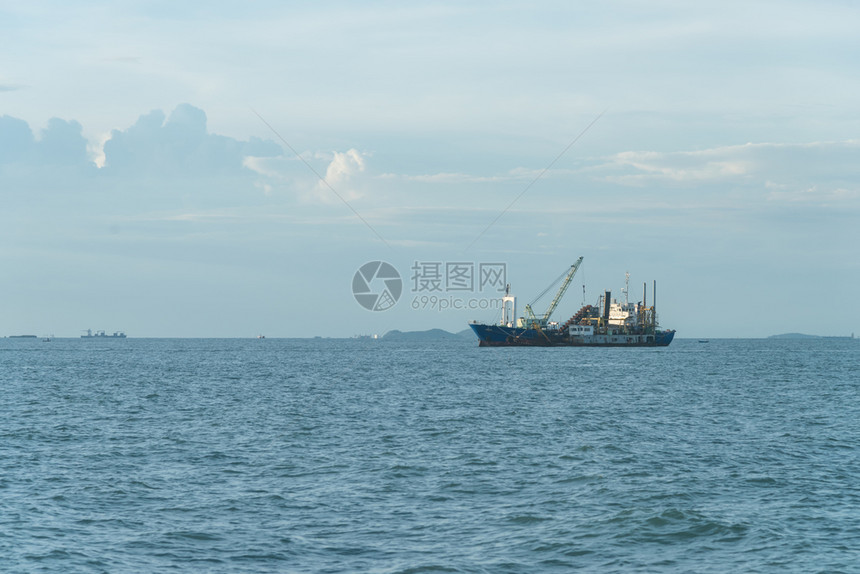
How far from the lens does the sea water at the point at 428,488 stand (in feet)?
74.4

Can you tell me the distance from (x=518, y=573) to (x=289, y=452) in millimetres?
20832

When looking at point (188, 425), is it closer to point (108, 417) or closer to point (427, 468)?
point (108, 417)

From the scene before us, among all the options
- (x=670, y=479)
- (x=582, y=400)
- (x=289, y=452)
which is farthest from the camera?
(x=582, y=400)

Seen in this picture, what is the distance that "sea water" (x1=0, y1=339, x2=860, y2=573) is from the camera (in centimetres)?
2267

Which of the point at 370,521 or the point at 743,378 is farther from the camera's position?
the point at 743,378

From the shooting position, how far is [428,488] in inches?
1228

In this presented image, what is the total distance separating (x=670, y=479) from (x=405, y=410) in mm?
30209

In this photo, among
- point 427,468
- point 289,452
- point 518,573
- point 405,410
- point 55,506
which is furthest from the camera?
point 405,410

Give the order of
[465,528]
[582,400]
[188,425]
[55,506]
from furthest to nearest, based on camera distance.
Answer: [582,400]
[188,425]
[55,506]
[465,528]

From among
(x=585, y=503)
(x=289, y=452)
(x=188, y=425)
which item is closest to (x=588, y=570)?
(x=585, y=503)

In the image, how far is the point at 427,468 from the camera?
35.4 metres

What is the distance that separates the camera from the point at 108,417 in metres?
56.9

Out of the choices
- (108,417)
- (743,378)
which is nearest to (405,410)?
(108,417)

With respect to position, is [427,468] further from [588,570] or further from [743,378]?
[743,378]
